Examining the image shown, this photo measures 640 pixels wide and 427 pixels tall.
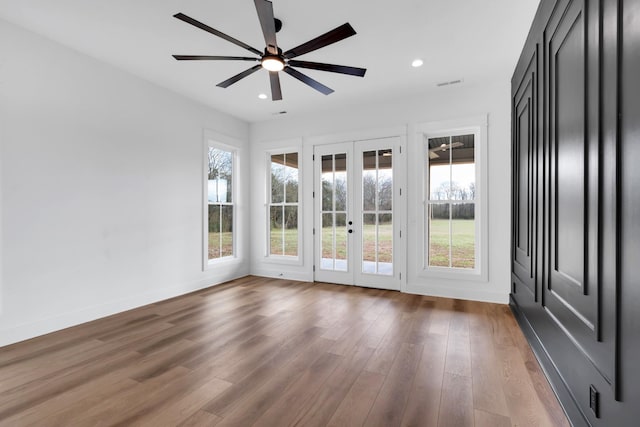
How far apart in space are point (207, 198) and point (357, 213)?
7.94 ft

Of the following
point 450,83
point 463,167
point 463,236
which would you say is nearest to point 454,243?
point 463,236

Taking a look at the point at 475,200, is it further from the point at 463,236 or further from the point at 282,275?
the point at 282,275

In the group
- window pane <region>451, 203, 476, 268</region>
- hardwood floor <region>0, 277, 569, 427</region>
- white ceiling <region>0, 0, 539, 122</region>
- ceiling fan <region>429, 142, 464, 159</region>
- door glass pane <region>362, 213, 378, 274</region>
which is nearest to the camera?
hardwood floor <region>0, 277, 569, 427</region>

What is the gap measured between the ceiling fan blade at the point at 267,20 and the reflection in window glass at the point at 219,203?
3.01 metres

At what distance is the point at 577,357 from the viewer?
5.59 feet

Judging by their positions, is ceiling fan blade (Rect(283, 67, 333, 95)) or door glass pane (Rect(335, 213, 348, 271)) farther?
door glass pane (Rect(335, 213, 348, 271))

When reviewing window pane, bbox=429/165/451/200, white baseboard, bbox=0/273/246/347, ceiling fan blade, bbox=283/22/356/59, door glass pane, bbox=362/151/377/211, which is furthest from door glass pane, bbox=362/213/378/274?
ceiling fan blade, bbox=283/22/356/59

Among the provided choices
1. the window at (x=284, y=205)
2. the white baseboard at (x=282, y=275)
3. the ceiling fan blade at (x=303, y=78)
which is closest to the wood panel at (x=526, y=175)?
the ceiling fan blade at (x=303, y=78)

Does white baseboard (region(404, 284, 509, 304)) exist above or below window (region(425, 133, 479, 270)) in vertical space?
below

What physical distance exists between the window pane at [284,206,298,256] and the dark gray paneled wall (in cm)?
366

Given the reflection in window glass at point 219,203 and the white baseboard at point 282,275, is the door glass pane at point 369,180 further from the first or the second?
the reflection in window glass at point 219,203

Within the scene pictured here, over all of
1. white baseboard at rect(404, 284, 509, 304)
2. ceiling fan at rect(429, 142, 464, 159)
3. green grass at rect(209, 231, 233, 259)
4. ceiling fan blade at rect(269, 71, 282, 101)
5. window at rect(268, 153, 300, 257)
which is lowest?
white baseboard at rect(404, 284, 509, 304)

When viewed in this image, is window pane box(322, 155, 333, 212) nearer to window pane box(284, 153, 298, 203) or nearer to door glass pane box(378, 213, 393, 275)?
window pane box(284, 153, 298, 203)

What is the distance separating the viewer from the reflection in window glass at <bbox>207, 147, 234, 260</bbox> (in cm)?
512
